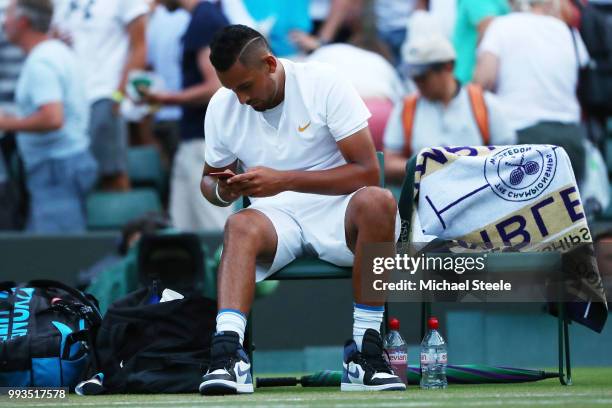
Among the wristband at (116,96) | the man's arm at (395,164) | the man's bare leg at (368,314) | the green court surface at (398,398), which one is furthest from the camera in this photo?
the wristband at (116,96)

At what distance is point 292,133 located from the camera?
5.80 metres

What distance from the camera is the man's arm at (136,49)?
9.30 meters

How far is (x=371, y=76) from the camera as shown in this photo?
8742mm

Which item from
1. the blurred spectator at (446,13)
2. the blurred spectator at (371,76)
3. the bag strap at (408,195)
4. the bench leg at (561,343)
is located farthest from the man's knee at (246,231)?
the blurred spectator at (446,13)

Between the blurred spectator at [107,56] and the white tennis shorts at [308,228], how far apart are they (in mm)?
3438

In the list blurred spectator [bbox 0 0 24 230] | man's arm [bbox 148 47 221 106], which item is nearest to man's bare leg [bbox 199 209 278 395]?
man's arm [bbox 148 47 221 106]

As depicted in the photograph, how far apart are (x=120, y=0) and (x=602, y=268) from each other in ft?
13.5

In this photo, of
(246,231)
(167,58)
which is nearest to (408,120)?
(167,58)

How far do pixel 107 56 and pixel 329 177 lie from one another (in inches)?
159

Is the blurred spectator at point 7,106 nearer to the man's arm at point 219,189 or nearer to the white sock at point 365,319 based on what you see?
the man's arm at point 219,189

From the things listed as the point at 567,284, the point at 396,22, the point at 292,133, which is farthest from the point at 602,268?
the point at 396,22

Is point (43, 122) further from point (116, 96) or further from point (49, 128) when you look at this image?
point (116, 96)

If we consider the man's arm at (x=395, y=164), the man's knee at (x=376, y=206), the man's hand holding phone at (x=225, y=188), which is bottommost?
the man's knee at (x=376, y=206)

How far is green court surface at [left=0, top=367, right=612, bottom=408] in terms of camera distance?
15.4ft
